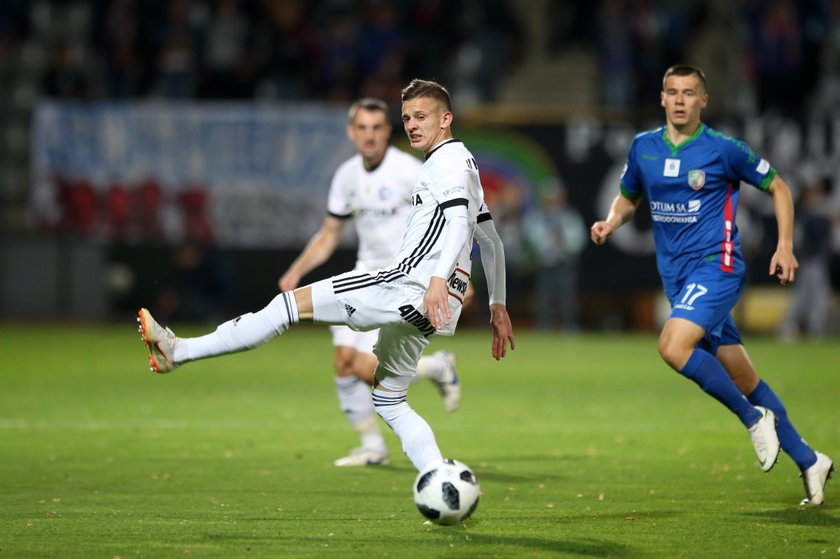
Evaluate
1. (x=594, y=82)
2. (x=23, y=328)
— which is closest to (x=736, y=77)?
(x=594, y=82)

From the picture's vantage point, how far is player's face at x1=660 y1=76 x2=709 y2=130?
7.87 m

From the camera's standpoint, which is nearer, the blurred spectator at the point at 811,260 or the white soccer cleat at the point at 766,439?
the white soccer cleat at the point at 766,439

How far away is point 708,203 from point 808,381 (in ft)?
26.1

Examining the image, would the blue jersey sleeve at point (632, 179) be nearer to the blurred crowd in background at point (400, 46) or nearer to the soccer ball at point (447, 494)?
the soccer ball at point (447, 494)

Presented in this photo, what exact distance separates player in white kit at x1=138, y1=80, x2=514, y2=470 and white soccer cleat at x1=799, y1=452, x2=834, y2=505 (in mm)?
2370

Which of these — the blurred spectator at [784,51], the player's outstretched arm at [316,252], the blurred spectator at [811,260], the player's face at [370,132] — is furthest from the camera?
the blurred spectator at [784,51]

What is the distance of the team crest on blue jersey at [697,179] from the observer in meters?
7.86

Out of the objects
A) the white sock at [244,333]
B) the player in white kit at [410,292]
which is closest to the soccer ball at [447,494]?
the player in white kit at [410,292]

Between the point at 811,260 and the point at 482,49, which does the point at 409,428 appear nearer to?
the point at 811,260

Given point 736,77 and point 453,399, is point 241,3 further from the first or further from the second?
point 453,399

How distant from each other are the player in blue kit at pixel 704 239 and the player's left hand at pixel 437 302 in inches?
69.4

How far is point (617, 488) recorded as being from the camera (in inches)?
324

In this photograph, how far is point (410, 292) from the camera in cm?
664

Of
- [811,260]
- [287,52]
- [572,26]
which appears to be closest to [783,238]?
[811,260]
